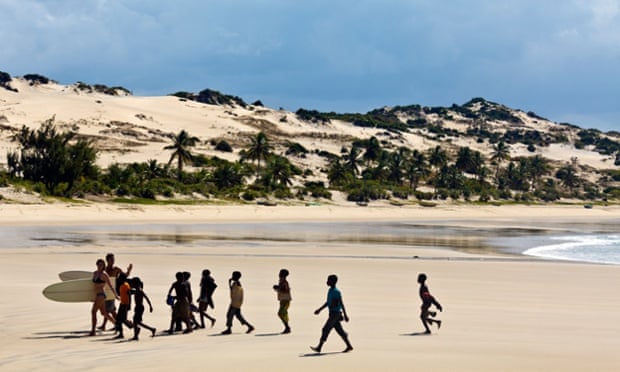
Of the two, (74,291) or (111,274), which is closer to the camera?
(74,291)

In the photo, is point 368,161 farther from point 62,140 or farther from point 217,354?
point 217,354

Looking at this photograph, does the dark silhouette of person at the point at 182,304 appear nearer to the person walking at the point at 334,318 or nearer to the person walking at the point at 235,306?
the person walking at the point at 235,306

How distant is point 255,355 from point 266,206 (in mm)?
54482

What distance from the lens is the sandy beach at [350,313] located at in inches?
410

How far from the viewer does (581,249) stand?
34.6 meters

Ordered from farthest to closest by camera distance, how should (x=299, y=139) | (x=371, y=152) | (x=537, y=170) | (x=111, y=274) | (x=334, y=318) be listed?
1. (x=299, y=139)
2. (x=537, y=170)
3. (x=371, y=152)
4. (x=111, y=274)
5. (x=334, y=318)

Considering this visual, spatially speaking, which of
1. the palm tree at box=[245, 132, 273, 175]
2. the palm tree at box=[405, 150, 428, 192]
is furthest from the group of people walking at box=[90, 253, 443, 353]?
the palm tree at box=[405, 150, 428, 192]

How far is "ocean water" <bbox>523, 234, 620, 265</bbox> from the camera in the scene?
2986 cm

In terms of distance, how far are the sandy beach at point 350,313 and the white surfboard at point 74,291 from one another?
0.55m

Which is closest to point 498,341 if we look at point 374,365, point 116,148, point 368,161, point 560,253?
point 374,365

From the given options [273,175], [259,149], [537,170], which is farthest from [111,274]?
[537,170]

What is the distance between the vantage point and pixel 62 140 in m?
60.9

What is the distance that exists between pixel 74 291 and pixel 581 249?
2808cm

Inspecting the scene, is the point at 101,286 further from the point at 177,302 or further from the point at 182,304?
the point at 182,304
